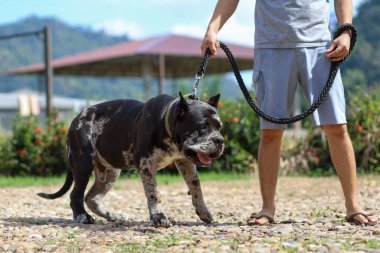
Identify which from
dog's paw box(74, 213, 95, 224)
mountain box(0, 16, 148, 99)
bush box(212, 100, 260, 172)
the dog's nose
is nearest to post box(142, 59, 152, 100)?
bush box(212, 100, 260, 172)

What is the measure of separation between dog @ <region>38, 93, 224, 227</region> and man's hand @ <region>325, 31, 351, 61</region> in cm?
88

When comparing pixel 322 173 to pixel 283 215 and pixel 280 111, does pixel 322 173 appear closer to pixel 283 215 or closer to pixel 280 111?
pixel 283 215

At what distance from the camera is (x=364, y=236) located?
4.23 m

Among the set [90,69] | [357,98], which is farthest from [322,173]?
[90,69]

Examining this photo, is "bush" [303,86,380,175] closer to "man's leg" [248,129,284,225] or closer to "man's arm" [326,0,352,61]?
"man's leg" [248,129,284,225]

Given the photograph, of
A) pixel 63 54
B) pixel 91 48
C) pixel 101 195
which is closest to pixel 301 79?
pixel 101 195

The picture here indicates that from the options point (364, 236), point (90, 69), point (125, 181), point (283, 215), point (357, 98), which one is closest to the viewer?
point (364, 236)

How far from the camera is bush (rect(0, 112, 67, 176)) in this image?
11695 mm

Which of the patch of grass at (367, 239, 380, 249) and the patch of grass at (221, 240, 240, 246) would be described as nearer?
the patch of grass at (367, 239, 380, 249)

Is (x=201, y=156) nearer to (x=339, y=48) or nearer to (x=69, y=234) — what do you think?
(x=69, y=234)

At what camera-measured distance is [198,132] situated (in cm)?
470

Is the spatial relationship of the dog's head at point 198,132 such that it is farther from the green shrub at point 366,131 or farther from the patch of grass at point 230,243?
the green shrub at point 366,131

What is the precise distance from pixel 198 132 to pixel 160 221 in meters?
0.78

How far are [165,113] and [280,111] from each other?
861mm
